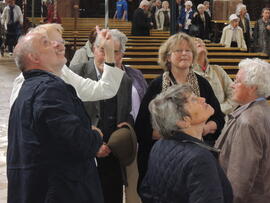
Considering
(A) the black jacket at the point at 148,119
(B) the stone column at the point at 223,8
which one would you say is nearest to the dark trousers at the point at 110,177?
(A) the black jacket at the point at 148,119

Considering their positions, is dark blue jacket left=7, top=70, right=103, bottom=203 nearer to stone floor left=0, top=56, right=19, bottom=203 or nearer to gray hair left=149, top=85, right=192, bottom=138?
gray hair left=149, top=85, right=192, bottom=138

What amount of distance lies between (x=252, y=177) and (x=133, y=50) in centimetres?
789

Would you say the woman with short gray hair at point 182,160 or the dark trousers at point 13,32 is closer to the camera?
the woman with short gray hair at point 182,160

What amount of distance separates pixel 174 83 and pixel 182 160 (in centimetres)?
157

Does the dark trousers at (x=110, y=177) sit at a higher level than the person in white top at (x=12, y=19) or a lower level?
lower

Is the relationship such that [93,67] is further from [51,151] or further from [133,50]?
[133,50]

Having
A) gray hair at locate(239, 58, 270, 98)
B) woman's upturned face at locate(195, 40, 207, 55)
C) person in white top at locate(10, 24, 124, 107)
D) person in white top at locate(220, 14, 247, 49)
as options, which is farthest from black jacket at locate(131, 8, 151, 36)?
gray hair at locate(239, 58, 270, 98)

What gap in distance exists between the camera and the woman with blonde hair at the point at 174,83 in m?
4.11

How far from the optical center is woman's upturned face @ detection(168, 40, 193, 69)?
13.4 feet

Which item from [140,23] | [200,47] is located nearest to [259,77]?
[200,47]

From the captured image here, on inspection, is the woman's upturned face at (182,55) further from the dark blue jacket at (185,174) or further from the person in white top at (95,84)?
the dark blue jacket at (185,174)

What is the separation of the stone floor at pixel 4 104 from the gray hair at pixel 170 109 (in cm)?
295

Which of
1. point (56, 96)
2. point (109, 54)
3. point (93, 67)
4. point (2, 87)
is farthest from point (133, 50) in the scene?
point (56, 96)

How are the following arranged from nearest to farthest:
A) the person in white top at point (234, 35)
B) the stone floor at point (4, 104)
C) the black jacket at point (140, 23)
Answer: the stone floor at point (4, 104) < the person in white top at point (234, 35) < the black jacket at point (140, 23)
